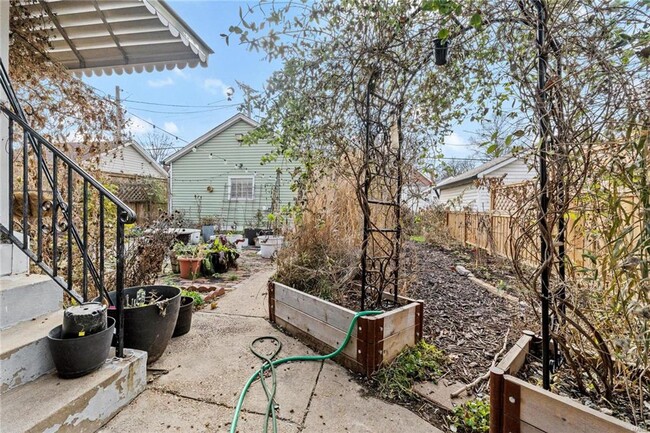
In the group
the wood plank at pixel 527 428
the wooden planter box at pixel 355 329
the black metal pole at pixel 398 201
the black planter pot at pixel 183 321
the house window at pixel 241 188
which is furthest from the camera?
the house window at pixel 241 188

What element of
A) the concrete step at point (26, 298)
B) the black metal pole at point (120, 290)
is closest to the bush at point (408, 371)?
the black metal pole at point (120, 290)

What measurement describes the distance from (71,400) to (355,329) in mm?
1610

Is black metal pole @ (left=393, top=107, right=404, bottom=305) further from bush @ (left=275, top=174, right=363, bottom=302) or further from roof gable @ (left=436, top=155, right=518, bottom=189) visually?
roof gable @ (left=436, top=155, right=518, bottom=189)

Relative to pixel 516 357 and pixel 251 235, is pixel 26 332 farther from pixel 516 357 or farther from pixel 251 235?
pixel 251 235

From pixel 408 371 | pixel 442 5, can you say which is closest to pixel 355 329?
pixel 408 371

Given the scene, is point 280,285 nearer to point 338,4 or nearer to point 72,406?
point 72,406

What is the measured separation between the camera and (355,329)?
2133mm

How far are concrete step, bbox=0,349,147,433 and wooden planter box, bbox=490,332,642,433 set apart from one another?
196 cm

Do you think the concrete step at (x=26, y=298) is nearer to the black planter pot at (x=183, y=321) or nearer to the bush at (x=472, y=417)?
the black planter pot at (x=183, y=321)

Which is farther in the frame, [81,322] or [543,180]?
[81,322]

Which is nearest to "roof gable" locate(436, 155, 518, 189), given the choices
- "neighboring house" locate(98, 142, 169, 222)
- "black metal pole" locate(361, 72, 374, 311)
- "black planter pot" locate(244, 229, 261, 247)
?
"black planter pot" locate(244, 229, 261, 247)

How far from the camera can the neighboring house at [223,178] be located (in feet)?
38.5

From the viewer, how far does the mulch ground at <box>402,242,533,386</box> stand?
2.24 meters

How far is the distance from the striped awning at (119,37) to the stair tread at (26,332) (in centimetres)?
244
